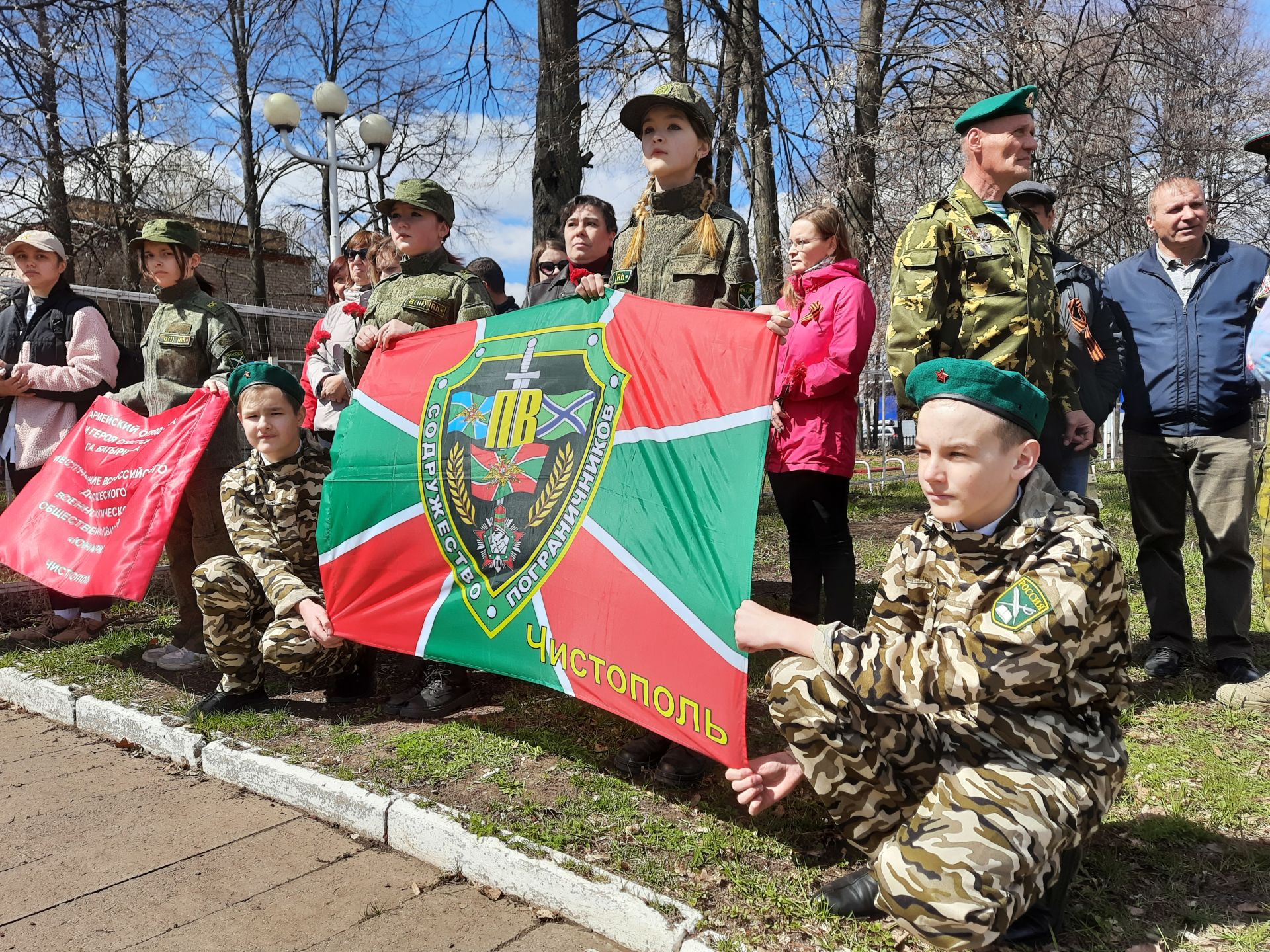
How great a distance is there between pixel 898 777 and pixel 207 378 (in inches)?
177

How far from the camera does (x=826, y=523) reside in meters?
4.26

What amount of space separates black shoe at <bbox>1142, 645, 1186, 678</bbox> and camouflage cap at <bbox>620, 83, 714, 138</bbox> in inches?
125

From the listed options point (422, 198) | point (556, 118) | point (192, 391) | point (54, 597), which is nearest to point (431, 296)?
point (422, 198)

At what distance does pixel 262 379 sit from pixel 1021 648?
3.55 m

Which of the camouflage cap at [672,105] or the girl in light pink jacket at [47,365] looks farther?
the girl in light pink jacket at [47,365]

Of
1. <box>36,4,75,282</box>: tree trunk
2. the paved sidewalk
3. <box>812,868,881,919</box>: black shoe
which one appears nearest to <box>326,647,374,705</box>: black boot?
the paved sidewalk

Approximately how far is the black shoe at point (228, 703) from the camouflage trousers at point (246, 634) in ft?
0.09

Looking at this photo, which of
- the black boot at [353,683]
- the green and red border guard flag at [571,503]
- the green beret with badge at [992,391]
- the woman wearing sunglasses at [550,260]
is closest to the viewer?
the green beret with badge at [992,391]

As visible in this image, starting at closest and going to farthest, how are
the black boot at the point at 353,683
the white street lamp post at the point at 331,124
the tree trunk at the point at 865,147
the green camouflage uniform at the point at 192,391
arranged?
the black boot at the point at 353,683, the green camouflage uniform at the point at 192,391, the tree trunk at the point at 865,147, the white street lamp post at the point at 331,124

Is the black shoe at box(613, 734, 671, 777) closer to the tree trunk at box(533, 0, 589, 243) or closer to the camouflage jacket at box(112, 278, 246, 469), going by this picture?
the camouflage jacket at box(112, 278, 246, 469)

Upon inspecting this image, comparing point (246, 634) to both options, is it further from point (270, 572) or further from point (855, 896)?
point (855, 896)

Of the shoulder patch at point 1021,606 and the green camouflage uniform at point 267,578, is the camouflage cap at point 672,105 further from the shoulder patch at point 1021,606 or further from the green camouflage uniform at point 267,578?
the shoulder patch at point 1021,606

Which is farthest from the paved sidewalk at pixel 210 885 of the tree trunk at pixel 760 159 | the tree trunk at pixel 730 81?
the tree trunk at pixel 730 81

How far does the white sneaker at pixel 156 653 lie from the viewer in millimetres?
5238
